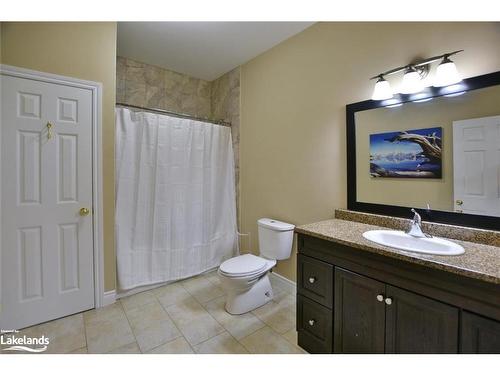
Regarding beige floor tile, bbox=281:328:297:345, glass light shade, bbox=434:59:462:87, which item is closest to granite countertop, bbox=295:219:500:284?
beige floor tile, bbox=281:328:297:345

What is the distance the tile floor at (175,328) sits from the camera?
1.56 meters

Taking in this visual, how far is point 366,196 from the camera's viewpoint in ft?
5.81

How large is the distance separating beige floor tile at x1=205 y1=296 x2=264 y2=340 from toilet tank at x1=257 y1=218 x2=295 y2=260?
563 millimetres

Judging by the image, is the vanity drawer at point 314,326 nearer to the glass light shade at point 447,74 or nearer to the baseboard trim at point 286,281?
the baseboard trim at point 286,281

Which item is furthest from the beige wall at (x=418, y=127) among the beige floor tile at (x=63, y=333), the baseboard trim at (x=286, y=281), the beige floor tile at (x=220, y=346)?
the beige floor tile at (x=63, y=333)

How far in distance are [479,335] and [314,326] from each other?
2.65 feet

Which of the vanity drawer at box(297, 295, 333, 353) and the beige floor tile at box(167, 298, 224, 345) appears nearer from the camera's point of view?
the vanity drawer at box(297, 295, 333, 353)

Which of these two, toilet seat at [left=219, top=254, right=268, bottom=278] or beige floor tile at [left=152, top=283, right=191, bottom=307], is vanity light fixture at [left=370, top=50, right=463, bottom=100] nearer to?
toilet seat at [left=219, top=254, right=268, bottom=278]

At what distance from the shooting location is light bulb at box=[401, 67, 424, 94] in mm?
1446

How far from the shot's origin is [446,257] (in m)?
1.04

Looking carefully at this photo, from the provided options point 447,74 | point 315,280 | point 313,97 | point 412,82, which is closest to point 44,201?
point 315,280

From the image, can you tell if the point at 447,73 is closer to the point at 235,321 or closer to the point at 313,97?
the point at 313,97
